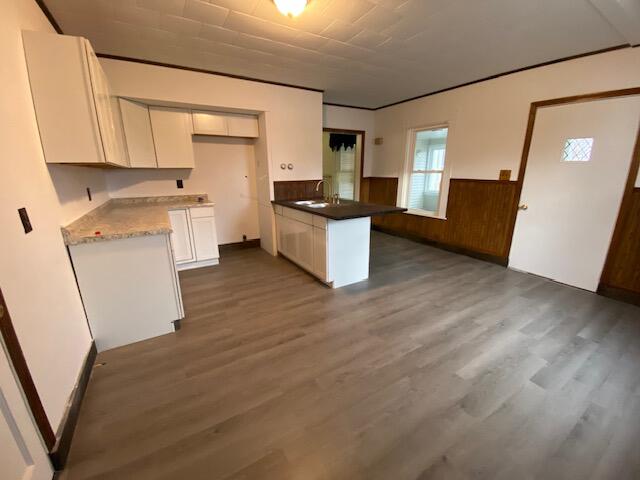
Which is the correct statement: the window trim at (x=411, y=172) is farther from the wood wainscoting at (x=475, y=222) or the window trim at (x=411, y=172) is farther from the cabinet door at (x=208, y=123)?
the cabinet door at (x=208, y=123)

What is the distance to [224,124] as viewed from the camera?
12.2 feet

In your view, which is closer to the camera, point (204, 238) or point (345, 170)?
point (204, 238)

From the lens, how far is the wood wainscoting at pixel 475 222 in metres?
3.62

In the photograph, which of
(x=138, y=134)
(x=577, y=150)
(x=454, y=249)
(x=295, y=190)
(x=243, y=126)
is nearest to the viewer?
(x=577, y=150)

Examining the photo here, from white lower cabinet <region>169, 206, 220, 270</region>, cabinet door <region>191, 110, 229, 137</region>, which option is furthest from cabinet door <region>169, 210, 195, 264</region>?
cabinet door <region>191, 110, 229, 137</region>

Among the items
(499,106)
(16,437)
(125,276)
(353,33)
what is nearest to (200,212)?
(125,276)

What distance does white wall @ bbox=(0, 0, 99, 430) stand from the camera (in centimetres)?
117

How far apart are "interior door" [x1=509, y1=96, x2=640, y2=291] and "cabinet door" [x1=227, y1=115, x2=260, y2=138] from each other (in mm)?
3694

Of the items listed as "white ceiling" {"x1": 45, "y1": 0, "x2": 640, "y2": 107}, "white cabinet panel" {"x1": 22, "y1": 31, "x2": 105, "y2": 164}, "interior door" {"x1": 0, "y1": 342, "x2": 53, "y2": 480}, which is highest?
"white ceiling" {"x1": 45, "y1": 0, "x2": 640, "y2": 107}

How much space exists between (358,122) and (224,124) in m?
2.80

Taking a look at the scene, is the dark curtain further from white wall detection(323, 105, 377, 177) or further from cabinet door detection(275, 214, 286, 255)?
cabinet door detection(275, 214, 286, 255)

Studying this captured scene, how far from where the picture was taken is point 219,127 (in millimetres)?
3684

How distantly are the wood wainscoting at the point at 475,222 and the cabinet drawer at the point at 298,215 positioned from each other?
100 inches

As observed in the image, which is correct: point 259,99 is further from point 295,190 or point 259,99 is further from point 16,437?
point 16,437
